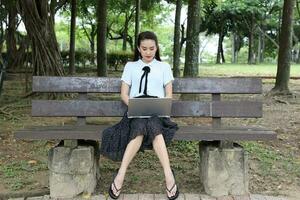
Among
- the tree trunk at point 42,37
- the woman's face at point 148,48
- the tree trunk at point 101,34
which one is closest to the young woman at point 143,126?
the woman's face at point 148,48

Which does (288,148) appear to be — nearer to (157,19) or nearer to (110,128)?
(110,128)

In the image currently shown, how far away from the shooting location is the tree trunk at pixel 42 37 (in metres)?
10.6

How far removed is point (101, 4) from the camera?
1564cm

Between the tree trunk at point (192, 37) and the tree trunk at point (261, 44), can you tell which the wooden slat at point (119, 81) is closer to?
the tree trunk at point (192, 37)

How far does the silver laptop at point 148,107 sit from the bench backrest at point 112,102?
0.34 meters

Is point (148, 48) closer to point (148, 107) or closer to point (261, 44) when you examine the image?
point (148, 107)

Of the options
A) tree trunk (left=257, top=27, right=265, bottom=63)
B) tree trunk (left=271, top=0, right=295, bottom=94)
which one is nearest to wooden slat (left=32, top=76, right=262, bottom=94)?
tree trunk (left=271, top=0, right=295, bottom=94)

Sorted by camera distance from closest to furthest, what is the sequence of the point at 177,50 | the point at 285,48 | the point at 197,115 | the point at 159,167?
1. the point at 197,115
2. the point at 159,167
3. the point at 285,48
4. the point at 177,50

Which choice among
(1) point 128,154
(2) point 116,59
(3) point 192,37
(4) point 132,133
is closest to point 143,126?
(4) point 132,133

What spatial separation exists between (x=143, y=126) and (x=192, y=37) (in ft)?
18.6

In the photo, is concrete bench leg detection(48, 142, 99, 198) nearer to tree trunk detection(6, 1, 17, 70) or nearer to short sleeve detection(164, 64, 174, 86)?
short sleeve detection(164, 64, 174, 86)

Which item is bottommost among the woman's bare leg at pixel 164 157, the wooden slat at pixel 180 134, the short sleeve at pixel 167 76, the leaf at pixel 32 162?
the leaf at pixel 32 162

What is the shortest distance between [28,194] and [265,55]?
56.4 m

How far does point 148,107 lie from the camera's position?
4941 millimetres
